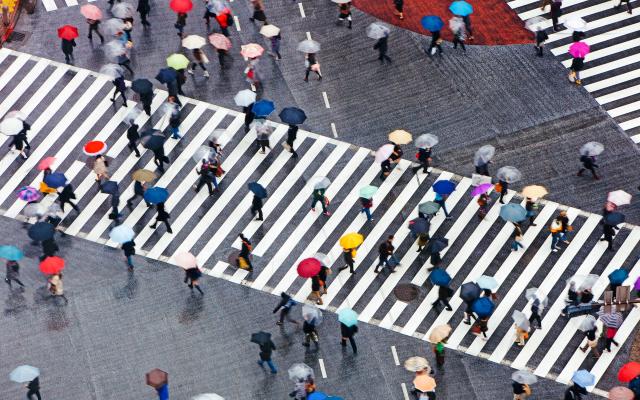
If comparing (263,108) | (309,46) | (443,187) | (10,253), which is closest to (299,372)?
(443,187)

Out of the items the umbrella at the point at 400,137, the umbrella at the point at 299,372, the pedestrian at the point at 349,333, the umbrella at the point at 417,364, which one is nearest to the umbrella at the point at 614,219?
the umbrella at the point at 400,137

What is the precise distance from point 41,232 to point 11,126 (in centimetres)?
541

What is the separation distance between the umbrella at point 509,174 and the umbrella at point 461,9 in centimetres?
788

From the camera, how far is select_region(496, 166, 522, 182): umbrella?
59.2 metres

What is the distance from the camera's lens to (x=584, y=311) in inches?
2251

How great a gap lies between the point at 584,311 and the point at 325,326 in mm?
8758

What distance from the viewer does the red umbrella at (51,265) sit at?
56.8m

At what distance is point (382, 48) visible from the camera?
64.5 metres

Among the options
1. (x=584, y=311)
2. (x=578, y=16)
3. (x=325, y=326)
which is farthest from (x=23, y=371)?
(x=578, y=16)

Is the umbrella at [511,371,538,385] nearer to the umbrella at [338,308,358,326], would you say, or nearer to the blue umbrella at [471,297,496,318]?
the blue umbrella at [471,297,496,318]

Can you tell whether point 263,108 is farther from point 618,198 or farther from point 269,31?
point 618,198

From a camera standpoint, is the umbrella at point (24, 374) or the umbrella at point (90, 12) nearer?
the umbrella at point (24, 374)

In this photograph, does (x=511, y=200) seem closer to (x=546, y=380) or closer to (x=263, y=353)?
(x=546, y=380)

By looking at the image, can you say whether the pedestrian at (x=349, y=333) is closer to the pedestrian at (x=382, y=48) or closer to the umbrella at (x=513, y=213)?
the umbrella at (x=513, y=213)
